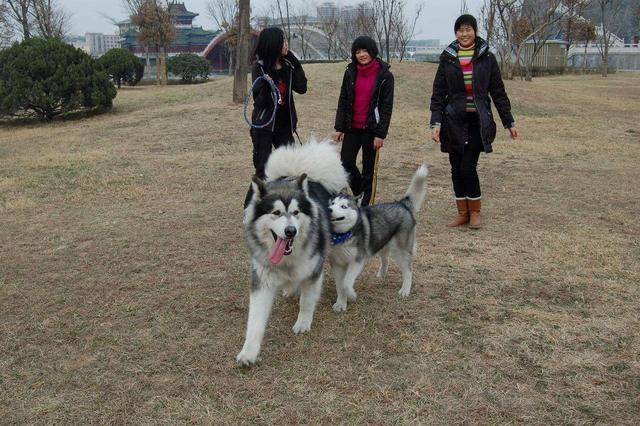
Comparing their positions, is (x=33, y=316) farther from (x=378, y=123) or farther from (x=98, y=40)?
(x=98, y=40)

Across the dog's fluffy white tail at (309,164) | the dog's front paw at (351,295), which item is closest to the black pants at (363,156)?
the dog's fluffy white tail at (309,164)

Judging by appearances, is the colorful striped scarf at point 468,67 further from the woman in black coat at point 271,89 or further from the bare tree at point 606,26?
the bare tree at point 606,26

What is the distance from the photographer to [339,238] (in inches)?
129

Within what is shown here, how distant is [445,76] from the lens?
15.9 feet

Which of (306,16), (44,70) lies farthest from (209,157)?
(306,16)

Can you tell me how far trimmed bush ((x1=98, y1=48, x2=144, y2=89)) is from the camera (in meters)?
25.3

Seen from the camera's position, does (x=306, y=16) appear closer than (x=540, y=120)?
No

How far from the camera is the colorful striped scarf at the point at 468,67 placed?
470cm

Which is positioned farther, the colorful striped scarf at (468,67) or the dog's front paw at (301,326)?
the colorful striped scarf at (468,67)

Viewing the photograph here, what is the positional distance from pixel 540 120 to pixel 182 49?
144 ft

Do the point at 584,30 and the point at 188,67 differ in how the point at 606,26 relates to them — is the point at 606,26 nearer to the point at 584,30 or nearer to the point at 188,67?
the point at 584,30

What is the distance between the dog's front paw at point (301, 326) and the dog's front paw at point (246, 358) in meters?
0.43

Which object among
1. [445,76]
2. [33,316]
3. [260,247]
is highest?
[445,76]

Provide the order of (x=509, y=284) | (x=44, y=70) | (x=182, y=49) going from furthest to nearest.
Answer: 1. (x=182, y=49)
2. (x=44, y=70)
3. (x=509, y=284)
